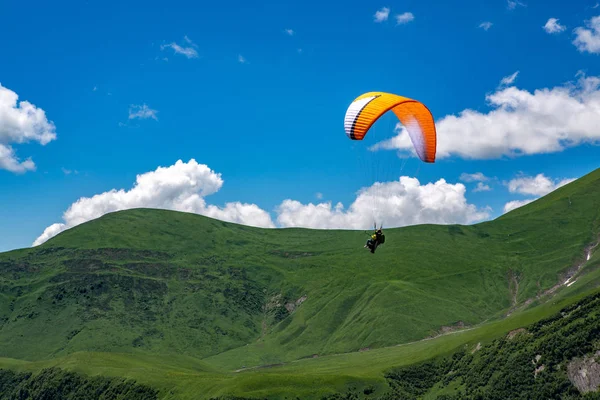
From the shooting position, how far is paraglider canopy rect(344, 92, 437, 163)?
51656 millimetres

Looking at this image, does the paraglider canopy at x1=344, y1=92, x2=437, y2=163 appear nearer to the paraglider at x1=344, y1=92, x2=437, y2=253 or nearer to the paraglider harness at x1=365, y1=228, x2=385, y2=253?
the paraglider at x1=344, y1=92, x2=437, y2=253

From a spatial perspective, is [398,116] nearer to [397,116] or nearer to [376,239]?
[397,116]

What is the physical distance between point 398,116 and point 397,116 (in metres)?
0.15

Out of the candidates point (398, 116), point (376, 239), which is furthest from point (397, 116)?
point (376, 239)

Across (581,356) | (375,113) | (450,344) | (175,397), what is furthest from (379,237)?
(450,344)

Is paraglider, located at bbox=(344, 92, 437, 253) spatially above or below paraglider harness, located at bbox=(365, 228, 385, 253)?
above

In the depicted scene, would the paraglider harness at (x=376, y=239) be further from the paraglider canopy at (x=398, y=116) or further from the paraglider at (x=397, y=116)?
the paraglider canopy at (x=398, y=116)

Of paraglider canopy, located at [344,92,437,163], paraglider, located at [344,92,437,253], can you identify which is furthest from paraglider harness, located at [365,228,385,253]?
paraglider canopy, located at [344,92,437,163]

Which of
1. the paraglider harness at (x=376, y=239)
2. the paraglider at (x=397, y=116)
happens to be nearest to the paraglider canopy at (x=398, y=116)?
the paraglider at (x=397, y=116)

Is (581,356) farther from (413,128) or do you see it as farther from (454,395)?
(413,128)

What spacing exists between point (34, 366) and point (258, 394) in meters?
75.2

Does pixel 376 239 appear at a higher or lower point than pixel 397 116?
lower

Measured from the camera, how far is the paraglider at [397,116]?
51606mm

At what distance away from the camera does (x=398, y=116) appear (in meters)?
57.1
